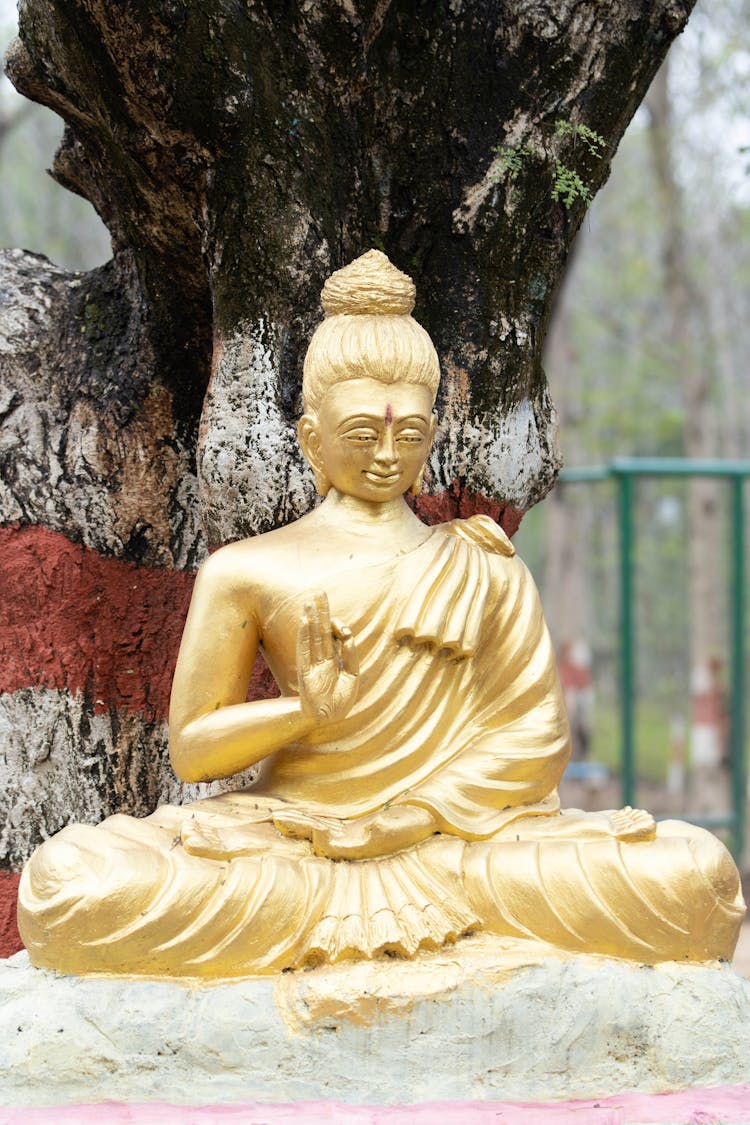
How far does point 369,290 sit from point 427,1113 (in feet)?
6.38

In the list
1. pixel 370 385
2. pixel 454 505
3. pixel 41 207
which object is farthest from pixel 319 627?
pixel 41 207

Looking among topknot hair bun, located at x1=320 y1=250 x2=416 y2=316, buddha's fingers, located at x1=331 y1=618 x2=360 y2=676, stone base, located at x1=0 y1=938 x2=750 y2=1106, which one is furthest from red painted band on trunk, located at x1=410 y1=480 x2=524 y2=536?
stone base, located at x1=0 y1=938 x2=750 y2=1106

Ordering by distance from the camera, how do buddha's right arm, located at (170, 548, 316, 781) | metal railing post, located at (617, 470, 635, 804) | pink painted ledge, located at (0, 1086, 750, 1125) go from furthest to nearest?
metal railing post, located at (617, 470, 635, 804)
buddha's right arm, located at (170, 548, 316, 781)
pink painted ledge, located at (0, 1086, 750, 1125)

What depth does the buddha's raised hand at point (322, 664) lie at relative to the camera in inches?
130

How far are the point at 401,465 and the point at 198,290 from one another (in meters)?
1.28

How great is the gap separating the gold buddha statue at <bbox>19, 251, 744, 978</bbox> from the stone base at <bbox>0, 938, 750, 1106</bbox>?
0.07 metres

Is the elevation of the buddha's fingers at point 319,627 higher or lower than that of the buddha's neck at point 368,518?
lower

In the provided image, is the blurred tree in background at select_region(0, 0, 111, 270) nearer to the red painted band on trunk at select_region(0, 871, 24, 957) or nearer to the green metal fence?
the green metal fence

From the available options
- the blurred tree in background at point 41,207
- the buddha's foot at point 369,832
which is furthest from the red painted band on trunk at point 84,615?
the blurred tree in background at point 41,207

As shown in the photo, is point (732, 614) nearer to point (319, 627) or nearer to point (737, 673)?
point (737, 673)

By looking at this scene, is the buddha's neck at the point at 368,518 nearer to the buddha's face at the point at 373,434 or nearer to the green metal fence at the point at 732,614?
the buddha's face at the point at 373,434

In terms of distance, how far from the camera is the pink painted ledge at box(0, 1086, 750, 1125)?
2971mm

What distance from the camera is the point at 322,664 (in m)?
3.33

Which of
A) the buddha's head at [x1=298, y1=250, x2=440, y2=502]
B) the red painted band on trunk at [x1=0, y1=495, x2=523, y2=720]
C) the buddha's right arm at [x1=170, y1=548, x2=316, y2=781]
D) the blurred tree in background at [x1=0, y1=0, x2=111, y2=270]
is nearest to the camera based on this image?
the buddha's right arm at [x1=170, y1=548, x2=316, y2=781]
